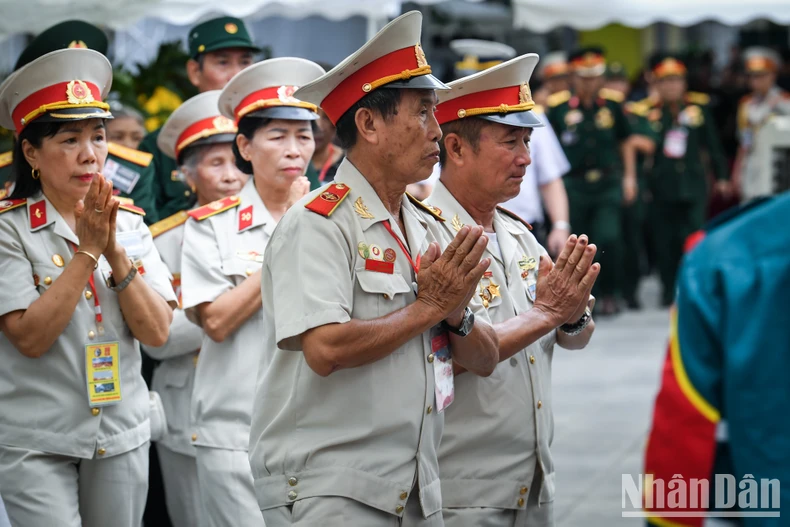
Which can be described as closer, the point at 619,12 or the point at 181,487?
the point at 181,487

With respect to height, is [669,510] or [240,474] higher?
[669,510]

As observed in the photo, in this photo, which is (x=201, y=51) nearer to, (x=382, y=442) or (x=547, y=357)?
(x=547, y=357)

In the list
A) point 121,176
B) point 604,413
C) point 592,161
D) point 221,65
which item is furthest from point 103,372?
point 592,161

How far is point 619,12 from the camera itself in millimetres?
9859

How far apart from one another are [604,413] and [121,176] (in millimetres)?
4379

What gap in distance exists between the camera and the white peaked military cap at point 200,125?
5.11m

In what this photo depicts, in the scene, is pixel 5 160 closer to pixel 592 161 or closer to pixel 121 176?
pixel 121 176

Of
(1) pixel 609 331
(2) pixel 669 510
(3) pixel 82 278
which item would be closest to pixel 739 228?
(2) pixel 669 510

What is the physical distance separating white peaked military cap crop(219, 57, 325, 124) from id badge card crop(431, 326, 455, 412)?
4.73 ft

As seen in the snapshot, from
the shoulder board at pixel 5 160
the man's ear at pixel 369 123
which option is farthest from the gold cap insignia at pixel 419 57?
the shoulder board at pixel 5 160

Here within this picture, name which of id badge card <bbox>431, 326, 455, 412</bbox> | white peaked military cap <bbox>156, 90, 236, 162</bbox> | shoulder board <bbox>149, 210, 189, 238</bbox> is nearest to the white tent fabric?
white peaked military cap <bbox>156, 90, 236, 162</bbox>

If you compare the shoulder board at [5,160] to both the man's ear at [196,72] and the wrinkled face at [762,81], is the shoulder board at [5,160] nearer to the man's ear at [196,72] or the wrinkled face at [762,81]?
the man's ear at [196,72]

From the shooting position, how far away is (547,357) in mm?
4055

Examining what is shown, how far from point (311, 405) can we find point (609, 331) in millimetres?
8929
